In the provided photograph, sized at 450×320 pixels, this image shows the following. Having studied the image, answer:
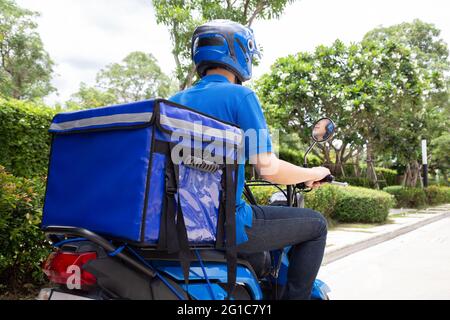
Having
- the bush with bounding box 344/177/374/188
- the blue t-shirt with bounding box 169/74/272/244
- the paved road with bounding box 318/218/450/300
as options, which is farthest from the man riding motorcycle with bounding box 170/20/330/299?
the bush with bounding box 344/177/374/188

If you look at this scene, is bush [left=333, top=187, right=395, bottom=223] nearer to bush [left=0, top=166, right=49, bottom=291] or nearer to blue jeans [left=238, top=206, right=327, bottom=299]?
bush [left=0, top=166, right=49, bottom=291]

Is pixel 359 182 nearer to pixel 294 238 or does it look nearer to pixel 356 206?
pixel 356 206

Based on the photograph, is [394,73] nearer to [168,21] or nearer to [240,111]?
[168,21]

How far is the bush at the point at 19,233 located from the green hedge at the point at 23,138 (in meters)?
2.79

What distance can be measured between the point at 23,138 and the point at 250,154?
5.61 m

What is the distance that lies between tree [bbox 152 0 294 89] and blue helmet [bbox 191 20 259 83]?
7.43 metres

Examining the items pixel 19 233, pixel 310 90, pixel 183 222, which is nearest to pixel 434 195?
pixel 310 90

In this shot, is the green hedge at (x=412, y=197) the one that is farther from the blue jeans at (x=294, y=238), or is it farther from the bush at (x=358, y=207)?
the blue jeans at (x=294, y=238)

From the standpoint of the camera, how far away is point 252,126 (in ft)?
6.69

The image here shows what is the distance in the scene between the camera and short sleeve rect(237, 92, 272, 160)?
2037 mm

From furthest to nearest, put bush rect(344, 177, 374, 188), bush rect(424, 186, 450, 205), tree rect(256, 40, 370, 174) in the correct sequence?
bush rect(424, 186, 450, 205) → bush rect(344, 177, 374, 188) → tree rect(256, 40, 370, 174)
